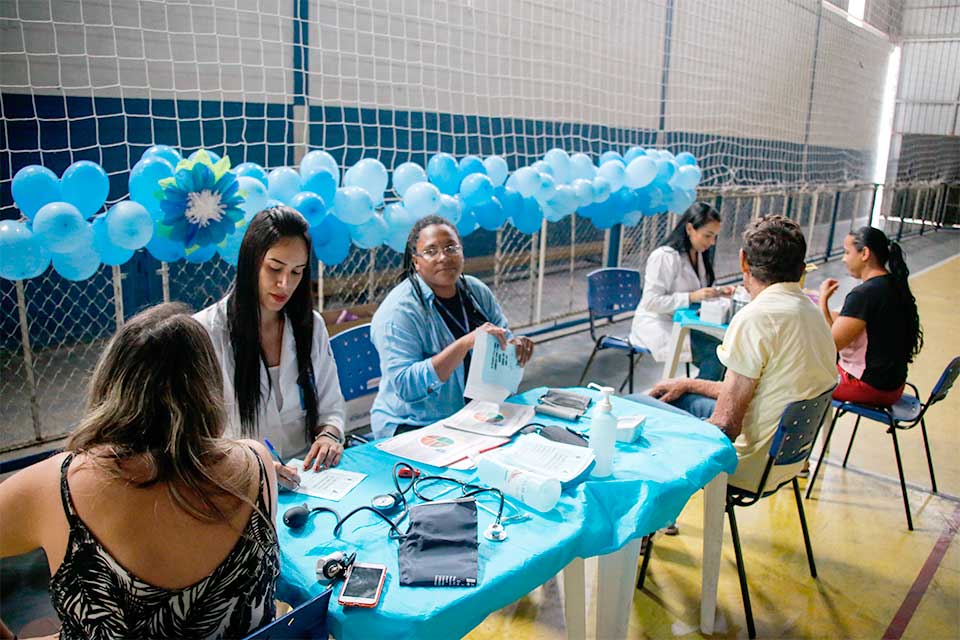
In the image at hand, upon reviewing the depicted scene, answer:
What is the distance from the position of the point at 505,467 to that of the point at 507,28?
4.99 meters

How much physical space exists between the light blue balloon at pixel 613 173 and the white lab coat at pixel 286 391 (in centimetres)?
334

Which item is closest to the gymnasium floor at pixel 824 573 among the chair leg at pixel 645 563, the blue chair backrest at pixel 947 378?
the chair leg at pixel 645 563

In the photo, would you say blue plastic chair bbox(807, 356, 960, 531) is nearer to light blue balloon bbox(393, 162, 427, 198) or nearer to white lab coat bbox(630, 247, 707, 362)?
white lab coat bbox(630, 247, 707, 362)

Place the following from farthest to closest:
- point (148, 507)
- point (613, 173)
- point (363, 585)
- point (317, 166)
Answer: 1. point (613, 173)
2. point (317, 166)
3. point (363, 585)
4. point (148, 507)

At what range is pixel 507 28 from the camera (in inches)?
228

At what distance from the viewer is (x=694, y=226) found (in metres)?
4.20

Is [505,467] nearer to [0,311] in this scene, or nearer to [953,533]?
[953,533]

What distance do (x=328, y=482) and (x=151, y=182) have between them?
1.65m

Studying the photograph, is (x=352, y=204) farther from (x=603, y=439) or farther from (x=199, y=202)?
(x=603, y=439)

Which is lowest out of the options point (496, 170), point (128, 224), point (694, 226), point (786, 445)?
point (786, 445)

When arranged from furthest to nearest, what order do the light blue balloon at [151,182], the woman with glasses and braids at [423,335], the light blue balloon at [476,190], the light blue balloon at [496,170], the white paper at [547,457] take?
the light blue balloon at [496,170], the light blue balloon at [476,190], the light blue balloon at [151,182], the woman with glasses and braids at [423,335], the white paper at [547,457]

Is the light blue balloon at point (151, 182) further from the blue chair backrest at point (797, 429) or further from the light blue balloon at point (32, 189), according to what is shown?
the blue chair backrest at point (797, 429)

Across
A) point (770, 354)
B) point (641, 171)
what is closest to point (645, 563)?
point (770, 354)

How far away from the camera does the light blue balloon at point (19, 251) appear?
2.50m
